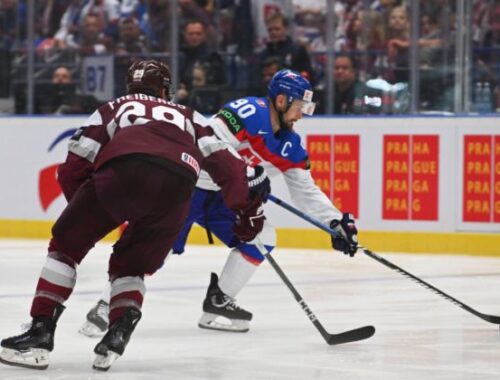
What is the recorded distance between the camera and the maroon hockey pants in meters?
4.14

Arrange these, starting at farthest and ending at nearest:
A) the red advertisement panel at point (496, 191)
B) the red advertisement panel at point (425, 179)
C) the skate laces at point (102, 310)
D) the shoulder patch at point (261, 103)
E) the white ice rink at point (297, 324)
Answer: the red advertisement panel at point (425, 179), the red advertisement panel at point (496, 191), the shoulder patch at point (261, 103), the skate laces at point (102, 310), the white ice rink at point (297, 324)

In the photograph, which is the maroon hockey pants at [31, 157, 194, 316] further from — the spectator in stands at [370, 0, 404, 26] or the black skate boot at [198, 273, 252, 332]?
the spectator in stands at [370, 0, 404, 26]

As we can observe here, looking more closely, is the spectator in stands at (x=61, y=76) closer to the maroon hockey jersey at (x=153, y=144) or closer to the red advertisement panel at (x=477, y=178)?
the red advertisement panel at (x=477, y=178)

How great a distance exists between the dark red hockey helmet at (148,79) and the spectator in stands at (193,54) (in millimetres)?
5506

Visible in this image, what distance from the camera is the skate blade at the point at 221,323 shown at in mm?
5375

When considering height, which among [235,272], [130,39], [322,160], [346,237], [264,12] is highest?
[264,12]

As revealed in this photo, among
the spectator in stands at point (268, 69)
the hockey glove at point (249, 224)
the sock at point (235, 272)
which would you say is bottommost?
the sock at point (235, 272)

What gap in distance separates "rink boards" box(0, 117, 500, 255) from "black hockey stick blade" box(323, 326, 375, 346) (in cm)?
410

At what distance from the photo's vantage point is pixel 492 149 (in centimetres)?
901

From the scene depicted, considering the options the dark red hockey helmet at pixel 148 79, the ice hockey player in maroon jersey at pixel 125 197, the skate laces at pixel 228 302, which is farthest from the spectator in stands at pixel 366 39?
the ice hockey player in maroon jersey at pixel 125 197

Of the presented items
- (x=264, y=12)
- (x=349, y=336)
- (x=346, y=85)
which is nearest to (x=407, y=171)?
(x=346, y=85)

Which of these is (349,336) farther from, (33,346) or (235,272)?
(33,346)

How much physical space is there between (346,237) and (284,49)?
177 inches

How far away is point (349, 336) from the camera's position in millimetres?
4941
